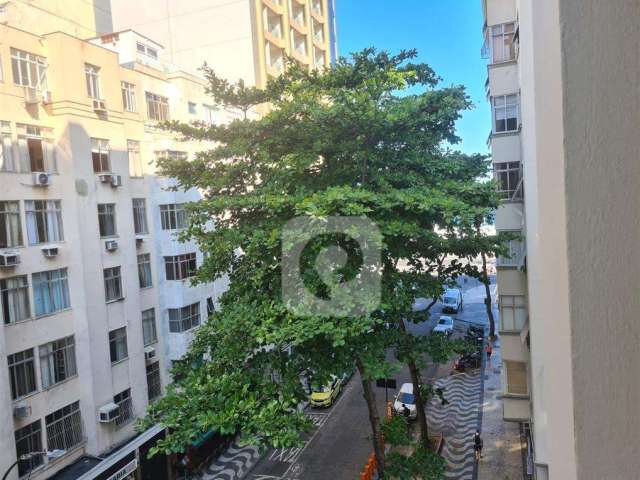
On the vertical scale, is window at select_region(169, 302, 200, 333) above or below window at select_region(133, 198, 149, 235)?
below

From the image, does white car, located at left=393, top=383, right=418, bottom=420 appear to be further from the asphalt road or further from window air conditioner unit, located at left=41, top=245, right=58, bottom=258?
window air conditioner unit, located at left=41, top=245, right=58, bottom=258

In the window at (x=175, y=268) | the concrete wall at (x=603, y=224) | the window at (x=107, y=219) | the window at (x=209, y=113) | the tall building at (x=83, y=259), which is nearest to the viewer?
the concrete wall at (x=603, y=224)

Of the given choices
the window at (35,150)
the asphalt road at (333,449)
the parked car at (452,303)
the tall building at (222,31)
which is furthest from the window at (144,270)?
the parked car at (452,303)

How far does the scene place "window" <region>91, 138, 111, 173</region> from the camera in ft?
44.7

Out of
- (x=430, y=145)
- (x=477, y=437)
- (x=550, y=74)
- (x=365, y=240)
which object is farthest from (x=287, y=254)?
(x=477, y=437)

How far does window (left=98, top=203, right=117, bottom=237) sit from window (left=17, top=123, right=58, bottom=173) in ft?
5.73

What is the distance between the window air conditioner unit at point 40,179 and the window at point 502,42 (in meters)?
10.2

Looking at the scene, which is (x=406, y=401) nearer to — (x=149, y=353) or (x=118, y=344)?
(x=149, y=353)

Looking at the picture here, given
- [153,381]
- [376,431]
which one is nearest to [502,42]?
[376,431]

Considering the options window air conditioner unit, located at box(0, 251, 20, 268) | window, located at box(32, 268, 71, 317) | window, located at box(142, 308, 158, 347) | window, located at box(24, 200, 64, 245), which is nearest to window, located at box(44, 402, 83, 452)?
window, located at box(32, 268, 71, 317)

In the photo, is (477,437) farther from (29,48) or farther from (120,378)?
(29,48)

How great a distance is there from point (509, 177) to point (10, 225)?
10776 millimetres

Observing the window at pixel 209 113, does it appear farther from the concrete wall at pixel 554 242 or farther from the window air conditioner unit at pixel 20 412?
the concrete wall at pixel 554 242

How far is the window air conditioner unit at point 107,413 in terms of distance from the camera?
514 inches
